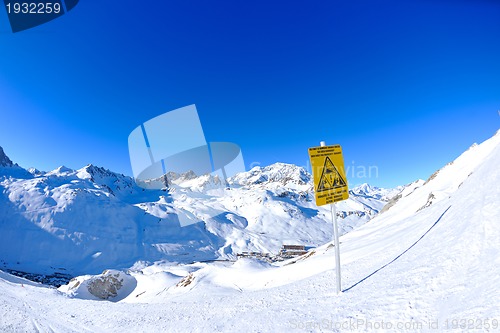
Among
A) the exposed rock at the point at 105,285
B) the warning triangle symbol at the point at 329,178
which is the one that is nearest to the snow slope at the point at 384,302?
the warning triangle symbol at the point at 329,178

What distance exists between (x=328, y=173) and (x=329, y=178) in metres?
0.11

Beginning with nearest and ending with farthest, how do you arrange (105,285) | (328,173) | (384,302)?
(384,302), (328,173), (105,285)

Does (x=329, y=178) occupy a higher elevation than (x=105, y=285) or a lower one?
higher

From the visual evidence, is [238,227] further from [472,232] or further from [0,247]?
[472,232]

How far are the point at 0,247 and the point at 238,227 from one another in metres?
132

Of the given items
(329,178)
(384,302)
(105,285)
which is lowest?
(105,285)

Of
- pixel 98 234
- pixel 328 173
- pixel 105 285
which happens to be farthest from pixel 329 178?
pixel 98 234

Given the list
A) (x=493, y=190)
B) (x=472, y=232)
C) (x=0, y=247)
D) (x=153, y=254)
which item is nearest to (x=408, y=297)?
(x=472, y=232)

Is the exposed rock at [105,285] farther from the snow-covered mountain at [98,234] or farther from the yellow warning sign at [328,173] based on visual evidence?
the snow-covered mountain at [98,234]

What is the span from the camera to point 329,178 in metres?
5.56

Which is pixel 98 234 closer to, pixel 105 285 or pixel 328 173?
pixel 105 285

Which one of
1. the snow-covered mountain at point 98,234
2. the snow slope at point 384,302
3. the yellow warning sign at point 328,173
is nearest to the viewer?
the snow slope at point 384,302

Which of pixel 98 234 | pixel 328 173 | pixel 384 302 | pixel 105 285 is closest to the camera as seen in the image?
pixel 384 302

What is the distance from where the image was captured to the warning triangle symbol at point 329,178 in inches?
214
